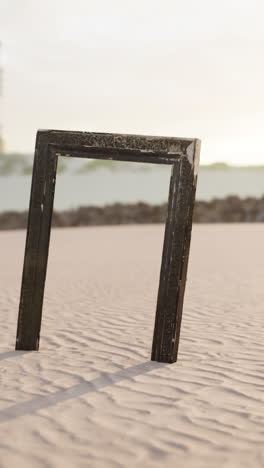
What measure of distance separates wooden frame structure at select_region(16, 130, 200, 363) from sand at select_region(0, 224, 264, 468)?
0.38 metres

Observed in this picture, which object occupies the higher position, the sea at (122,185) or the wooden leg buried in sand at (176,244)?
the sea at (122,185)

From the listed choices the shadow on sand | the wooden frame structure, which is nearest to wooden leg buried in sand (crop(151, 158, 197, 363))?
the wooden frame structure

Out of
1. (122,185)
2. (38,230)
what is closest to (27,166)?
(122,185)

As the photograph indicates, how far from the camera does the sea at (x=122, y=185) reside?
195ft

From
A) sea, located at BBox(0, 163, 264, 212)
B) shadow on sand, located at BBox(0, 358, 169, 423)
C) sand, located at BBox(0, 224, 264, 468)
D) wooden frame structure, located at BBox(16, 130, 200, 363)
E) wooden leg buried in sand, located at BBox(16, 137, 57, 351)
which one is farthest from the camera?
sea, located at BBox(0, 163, 264, 212)

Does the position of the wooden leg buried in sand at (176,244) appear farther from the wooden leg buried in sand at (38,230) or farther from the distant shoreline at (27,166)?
the distant shoreline at (27,166)

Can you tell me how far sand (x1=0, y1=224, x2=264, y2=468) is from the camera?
156 inches

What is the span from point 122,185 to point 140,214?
132ft

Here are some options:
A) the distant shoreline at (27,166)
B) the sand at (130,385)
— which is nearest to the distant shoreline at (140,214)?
the sand at (130,385)

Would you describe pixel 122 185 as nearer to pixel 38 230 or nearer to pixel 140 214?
pixel 140 214

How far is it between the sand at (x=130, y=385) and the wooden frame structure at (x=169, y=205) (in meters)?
0.38

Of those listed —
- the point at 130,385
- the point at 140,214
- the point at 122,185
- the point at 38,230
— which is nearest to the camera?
the point at 130,385

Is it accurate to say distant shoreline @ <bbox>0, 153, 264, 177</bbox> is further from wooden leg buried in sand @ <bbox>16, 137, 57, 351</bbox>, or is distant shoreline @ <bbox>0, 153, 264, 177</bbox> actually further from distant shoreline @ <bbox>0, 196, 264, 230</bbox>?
wooden leg buried in sand @ <bbox>16, 137, 57, 351</bbox>

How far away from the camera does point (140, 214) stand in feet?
103
